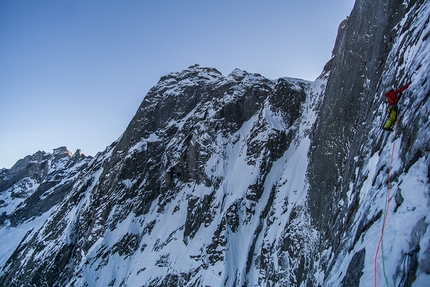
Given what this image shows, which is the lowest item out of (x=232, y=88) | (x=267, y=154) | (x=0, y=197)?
(x=0, y=197)

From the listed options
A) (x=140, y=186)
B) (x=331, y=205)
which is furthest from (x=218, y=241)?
(x=140, y=186)

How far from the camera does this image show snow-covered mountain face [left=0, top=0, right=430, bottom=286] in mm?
8922

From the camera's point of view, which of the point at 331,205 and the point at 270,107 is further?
the point at 270,107

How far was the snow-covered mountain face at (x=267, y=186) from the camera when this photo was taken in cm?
892

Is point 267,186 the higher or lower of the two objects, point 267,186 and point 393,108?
the higher

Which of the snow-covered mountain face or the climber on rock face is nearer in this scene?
the snow-covered mountain face

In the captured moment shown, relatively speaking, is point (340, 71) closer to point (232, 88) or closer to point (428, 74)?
point (428, 74)

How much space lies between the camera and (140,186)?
60344 millimetres

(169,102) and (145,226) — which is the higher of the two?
(169,102)

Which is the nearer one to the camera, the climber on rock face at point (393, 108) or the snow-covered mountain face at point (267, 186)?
the snow-covered mountain face at point (267, 186)

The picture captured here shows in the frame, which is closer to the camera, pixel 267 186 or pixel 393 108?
pixel 393 108

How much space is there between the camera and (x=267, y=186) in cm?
4416

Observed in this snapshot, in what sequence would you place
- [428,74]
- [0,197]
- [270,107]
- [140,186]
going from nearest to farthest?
[428,74], [270,107], [140,186], [0,197]

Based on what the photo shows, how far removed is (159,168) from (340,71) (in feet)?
147
